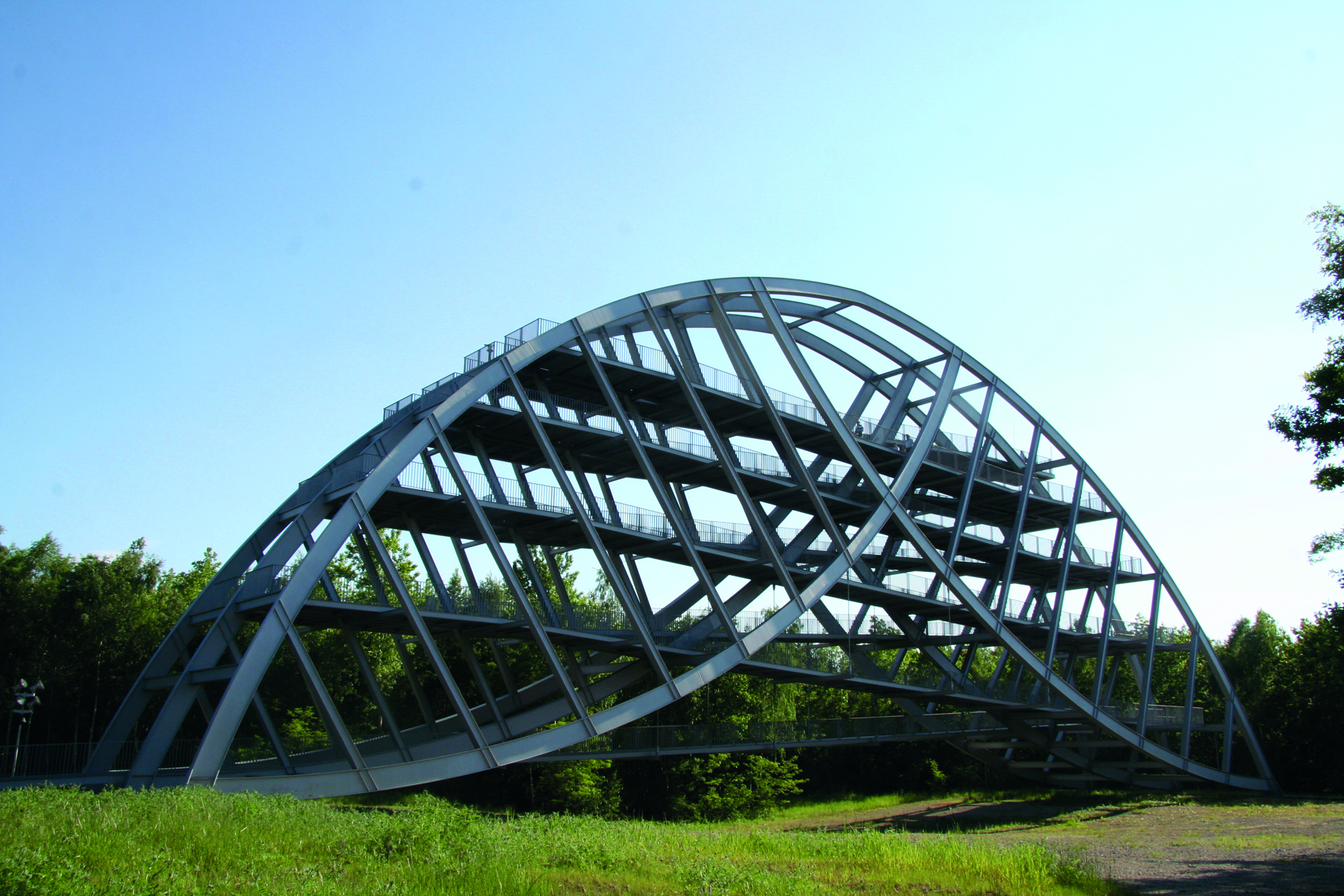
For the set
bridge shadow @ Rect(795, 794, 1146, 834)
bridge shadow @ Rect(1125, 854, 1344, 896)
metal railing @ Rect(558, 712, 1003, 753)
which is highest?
metal railing @ Rect(558, 712, 1003, 753)

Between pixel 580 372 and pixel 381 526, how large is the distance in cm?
762

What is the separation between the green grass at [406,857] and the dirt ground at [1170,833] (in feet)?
11.2

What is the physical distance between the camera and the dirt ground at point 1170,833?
18.1m

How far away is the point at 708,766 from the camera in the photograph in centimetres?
4109

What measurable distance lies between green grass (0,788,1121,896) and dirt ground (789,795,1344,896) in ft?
11.2

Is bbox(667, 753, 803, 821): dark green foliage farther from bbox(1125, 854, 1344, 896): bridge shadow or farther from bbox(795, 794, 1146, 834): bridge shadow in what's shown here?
bbox(1125, 854, 1344, 896): bridge shadow

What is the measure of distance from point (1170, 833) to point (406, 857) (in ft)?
82.0

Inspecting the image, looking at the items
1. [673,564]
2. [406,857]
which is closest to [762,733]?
[673,564]

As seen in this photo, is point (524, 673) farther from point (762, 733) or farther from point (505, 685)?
point (762, 733)

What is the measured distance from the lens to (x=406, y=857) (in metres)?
13.8

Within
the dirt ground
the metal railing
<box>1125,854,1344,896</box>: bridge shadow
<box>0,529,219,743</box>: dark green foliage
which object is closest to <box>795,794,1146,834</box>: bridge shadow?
the dirt ground

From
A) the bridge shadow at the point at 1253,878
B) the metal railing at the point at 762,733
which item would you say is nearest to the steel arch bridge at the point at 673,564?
the metal railing at the point at 762,733

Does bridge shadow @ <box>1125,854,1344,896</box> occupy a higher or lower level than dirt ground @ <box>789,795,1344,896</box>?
higher

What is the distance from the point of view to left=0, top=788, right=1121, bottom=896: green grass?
11.1 meters
